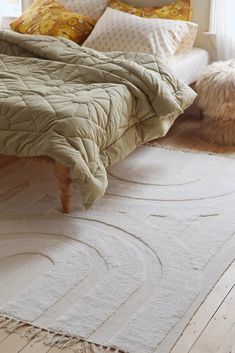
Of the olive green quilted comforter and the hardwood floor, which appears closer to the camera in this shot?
the hardwood floor

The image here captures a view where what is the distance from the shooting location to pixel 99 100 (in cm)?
277

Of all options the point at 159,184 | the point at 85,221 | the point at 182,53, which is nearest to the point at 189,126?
the point at 182,53

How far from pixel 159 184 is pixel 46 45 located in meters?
1.04

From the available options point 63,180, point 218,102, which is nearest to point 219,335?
point 63,180

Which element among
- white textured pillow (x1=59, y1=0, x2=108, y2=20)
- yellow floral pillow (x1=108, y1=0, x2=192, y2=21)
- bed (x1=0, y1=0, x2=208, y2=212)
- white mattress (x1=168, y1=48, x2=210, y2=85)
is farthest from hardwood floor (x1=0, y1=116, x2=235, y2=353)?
white textured pillow (x1=59, y1=0, x2=108, y2=20)

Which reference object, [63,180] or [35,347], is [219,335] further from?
[63,180]

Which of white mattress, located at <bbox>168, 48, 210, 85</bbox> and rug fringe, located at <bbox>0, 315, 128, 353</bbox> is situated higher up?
white mattress, located at <bbox>168, 48, 210, 85</bbox>

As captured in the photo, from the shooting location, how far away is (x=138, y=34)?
3.68 m

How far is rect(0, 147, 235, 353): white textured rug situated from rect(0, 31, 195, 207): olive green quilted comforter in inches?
7.8

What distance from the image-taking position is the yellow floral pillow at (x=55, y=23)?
13.0 feet

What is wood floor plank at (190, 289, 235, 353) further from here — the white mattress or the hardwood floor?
the white mattress

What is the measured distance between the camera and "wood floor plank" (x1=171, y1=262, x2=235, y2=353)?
6.02 feet

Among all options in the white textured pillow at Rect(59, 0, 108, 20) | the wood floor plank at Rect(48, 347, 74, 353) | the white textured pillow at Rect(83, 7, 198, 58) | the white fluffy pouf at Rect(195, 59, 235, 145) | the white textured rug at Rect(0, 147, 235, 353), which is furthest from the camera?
the white textured pillow at Rect(59, 0, 108, 20)

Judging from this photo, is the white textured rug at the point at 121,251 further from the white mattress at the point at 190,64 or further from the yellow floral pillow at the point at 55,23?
the yellow floral pillow at the point at 55,23
